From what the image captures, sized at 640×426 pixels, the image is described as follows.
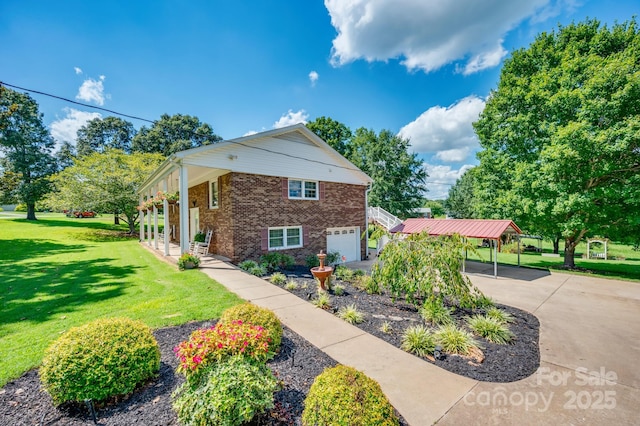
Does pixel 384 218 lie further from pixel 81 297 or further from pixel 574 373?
pixel 81 297

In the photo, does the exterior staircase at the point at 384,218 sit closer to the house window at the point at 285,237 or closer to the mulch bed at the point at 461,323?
the house window at the point at 285,237

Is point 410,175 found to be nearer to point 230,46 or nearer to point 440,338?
point 230,46

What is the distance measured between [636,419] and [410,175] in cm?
2989

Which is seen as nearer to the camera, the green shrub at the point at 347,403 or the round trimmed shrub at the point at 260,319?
the green shrub at the point at 347,403

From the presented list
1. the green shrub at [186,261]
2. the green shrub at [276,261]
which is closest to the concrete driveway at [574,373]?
the green shrub at [276,261]

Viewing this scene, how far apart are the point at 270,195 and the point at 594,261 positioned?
2290cm

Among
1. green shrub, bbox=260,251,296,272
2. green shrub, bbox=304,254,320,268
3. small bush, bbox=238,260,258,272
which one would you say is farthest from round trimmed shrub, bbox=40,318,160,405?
green shrub, bbox=304,254,320,268

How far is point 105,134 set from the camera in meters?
42.2

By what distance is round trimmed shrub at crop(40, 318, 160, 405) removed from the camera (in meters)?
2.67

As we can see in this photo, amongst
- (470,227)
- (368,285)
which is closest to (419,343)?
(368,285)

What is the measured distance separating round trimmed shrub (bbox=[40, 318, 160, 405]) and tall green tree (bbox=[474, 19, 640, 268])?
1448cm

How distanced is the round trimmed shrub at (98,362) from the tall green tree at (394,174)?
28624mm

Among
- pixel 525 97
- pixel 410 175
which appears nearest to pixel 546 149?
pixel 525 97

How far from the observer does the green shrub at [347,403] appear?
220 cm
